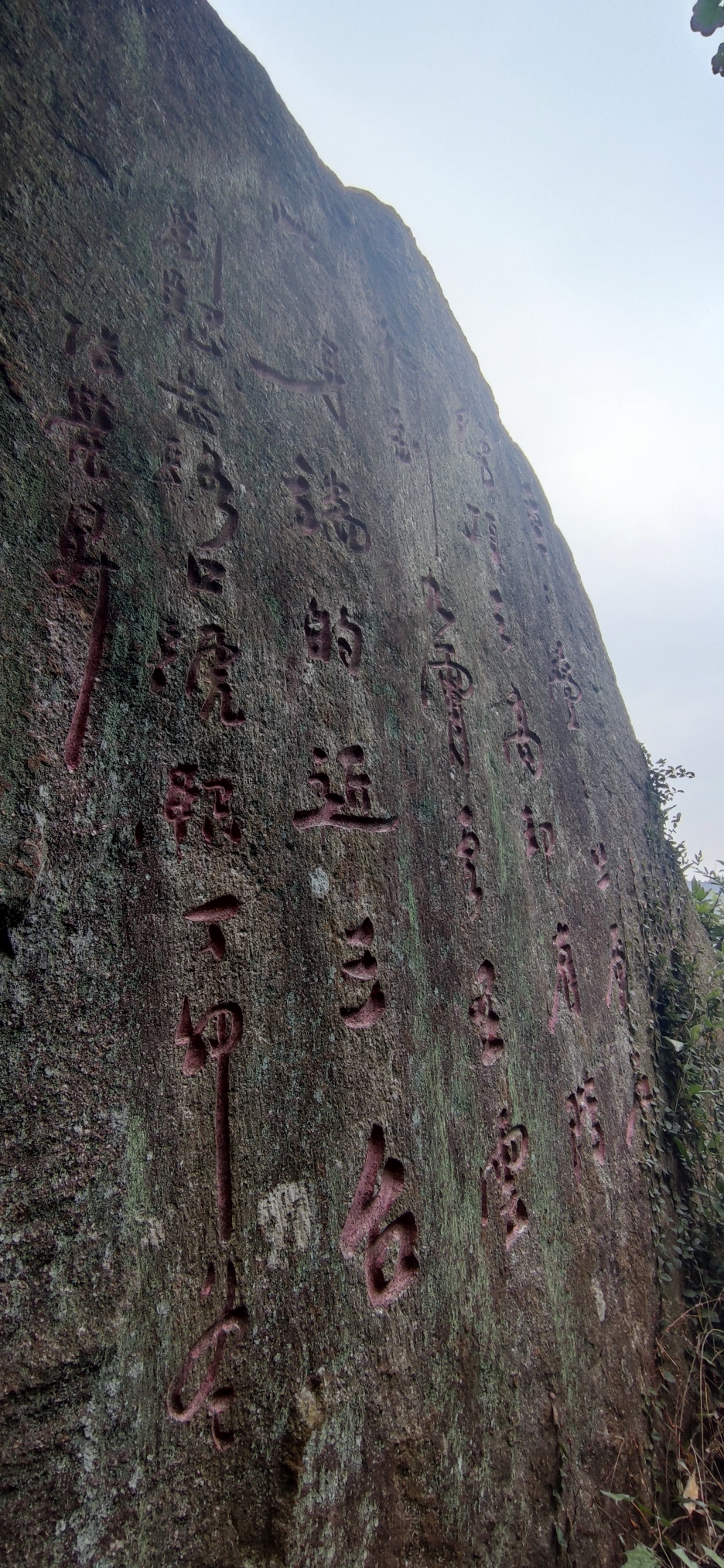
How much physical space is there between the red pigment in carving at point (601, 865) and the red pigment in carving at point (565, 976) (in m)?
0.52

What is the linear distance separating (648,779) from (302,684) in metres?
3.01

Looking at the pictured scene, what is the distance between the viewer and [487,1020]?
9.02 feet

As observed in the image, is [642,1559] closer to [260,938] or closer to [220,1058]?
[220,1058]

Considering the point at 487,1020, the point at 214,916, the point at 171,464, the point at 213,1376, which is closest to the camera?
the point at 213,1376

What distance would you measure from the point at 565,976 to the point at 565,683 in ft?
5.59

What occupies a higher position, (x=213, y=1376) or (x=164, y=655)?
(x=164, y=655)

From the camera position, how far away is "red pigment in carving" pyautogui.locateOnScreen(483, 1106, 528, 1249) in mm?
2539

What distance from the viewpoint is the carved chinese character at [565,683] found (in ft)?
13.3

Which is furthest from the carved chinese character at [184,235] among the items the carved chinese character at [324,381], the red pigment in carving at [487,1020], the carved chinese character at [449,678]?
the red pigment in carving at [487,1020]

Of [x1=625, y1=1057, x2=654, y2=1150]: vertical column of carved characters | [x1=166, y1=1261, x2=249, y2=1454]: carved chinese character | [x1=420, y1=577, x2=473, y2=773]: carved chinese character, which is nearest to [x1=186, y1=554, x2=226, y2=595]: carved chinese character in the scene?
[x1=420, y1=577, x2=473, y2=773]: carved chinese character

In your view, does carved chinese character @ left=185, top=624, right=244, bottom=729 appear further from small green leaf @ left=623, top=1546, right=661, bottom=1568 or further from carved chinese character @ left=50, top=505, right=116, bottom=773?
small green leaf @ left=623, top=1546, right=661, bottom=1568

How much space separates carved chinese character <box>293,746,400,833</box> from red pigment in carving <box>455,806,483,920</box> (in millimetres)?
386

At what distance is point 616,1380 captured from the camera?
2721mm

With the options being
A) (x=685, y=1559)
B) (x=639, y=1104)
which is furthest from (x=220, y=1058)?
(x=639, y=1104)
